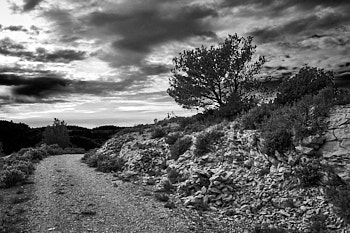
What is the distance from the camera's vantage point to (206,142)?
18031 mm

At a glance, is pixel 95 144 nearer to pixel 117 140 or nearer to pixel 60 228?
pixel 117 140

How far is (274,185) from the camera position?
471 inches

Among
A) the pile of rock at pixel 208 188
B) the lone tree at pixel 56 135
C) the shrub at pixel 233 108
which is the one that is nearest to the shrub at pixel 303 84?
the shrub at pixel 233 108

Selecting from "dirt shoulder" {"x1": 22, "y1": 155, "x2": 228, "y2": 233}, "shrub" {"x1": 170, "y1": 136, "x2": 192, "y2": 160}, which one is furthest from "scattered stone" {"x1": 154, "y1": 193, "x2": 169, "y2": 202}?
"shrub" {"x1": 170, "y1": 136, "x2": 192, "y2": 160}

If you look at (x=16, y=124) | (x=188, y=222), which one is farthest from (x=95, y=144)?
(x=188, y=222)

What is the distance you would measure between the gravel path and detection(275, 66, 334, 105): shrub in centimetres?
1051

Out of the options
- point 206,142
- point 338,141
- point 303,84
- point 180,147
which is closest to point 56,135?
point 180,147

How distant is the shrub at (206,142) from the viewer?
17.5 m

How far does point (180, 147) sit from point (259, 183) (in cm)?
778

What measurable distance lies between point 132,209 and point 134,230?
2.32 metres

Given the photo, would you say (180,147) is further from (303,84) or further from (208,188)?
(303,84)

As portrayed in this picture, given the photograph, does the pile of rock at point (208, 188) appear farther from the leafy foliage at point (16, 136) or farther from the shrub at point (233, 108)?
the leafy foliage at point (16, 136)

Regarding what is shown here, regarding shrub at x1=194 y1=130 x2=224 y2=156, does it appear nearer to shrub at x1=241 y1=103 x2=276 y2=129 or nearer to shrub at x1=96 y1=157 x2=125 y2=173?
shrub at x1=241 y1=103 x2=276 y2=129

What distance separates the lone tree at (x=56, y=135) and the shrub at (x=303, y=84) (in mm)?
41054
